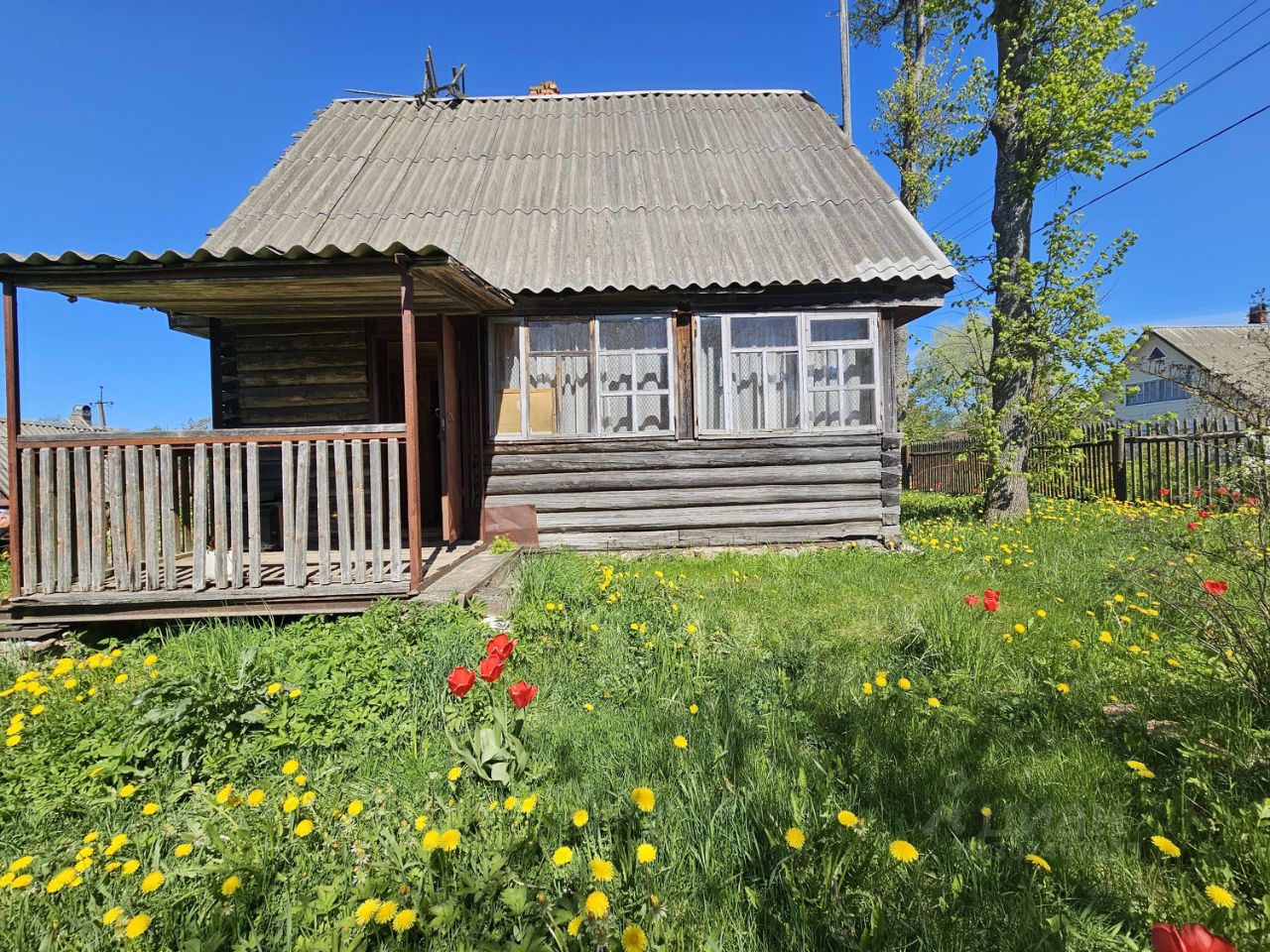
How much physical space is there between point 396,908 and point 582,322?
611cm

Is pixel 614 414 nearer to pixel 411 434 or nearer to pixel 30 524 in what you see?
pixel 411 434

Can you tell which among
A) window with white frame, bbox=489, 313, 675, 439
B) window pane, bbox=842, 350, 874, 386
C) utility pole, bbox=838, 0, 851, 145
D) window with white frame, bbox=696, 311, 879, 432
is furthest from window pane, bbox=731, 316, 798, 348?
utility pole, bbox=838, 0, 851, 145

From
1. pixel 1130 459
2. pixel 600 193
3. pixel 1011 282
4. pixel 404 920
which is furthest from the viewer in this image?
pixel 1130 459

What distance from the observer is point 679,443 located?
23.2ft

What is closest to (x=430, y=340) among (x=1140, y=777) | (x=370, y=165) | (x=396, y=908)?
(x=370, y=165)

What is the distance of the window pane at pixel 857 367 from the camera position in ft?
23.3

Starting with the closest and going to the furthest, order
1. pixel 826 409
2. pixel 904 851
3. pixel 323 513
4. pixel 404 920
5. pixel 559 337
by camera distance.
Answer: pixel 404 920 → pixel 904 851 → pixel 323 513 → pixel 559 337 → pixel 826 409

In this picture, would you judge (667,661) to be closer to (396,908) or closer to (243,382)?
(396,908)

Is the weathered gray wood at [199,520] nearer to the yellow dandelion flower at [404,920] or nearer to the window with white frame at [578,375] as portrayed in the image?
the window with white frame at [578,375]

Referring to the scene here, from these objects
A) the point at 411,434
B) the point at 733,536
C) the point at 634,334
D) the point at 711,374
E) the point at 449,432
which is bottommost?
the point at 733,536

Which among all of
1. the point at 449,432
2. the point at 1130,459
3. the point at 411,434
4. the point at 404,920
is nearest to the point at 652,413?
the point at 449,432

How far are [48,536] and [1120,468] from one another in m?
13.6

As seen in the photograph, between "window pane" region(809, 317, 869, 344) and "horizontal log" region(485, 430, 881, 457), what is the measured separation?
3.72ft

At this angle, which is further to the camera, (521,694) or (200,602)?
(200,602)
